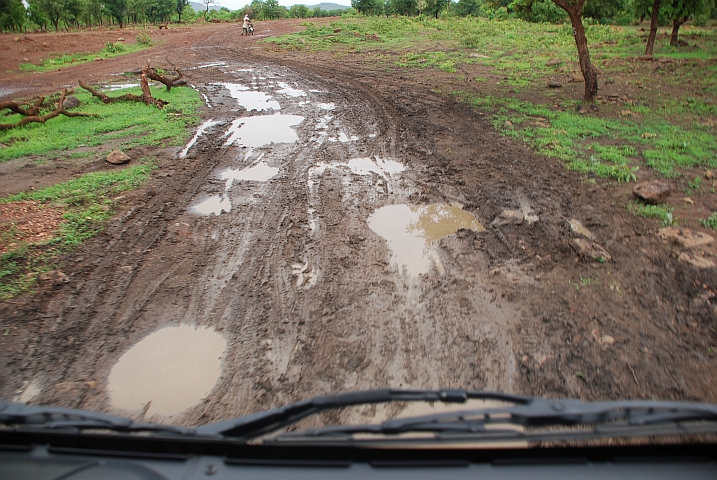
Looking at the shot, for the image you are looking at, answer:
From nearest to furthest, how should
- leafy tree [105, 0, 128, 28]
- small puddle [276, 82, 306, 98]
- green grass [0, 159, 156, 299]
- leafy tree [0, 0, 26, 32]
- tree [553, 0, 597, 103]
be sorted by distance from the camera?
green grass [0, 159, 156, 299] < tree [553, 0, 597, 103] < small puddle [276, 82, 306, 98] < leafy tree [0, 0, 26, 32] < leafy tree [105, 0, 128, 28]

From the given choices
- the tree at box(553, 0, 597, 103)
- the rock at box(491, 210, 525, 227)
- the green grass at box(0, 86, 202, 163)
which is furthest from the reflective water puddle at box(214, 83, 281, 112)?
the tree at box(553, 0, 597, 103)

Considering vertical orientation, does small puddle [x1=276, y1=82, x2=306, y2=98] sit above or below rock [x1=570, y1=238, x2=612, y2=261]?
above

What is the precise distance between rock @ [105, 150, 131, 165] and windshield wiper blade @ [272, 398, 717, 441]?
7.03 meters

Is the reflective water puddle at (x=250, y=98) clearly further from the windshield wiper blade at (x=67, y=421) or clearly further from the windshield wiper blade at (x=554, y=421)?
the windshield wiper blade at (x=554, y=421)

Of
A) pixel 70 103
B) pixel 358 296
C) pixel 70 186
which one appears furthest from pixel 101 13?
pixel 358 296

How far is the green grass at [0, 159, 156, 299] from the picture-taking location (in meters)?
4.30

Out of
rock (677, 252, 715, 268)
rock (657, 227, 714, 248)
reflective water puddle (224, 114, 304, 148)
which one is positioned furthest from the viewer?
reflective water puddle (224, 114, 304, 148)

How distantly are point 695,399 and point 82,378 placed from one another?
14.5ft

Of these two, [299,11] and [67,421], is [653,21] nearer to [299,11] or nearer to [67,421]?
[67,421]

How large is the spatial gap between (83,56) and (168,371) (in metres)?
24.8

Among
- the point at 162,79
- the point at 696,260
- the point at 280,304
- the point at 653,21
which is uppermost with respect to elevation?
the point at 653,21

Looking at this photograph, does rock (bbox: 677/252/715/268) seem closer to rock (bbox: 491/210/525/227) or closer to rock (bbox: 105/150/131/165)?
rock (bbox: 491/210/525/227)

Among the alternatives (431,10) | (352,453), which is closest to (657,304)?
(352,453)

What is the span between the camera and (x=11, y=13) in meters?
31.1
